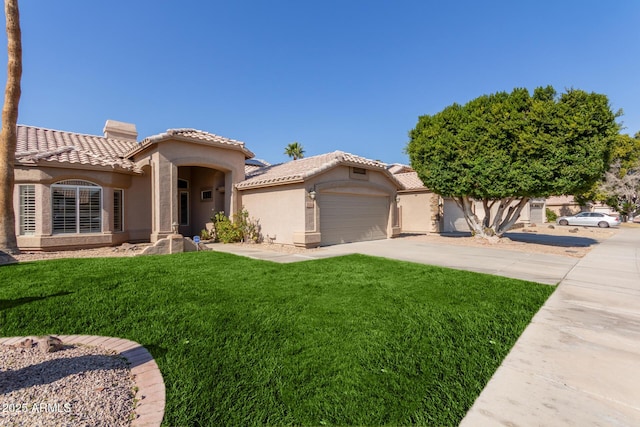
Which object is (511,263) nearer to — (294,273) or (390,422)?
(294,273)

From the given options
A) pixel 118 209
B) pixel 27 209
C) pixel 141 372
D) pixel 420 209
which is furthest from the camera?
pixel 420 209

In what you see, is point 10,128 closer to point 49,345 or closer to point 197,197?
point 197,197

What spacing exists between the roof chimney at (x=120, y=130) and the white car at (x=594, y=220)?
40639 millimetres

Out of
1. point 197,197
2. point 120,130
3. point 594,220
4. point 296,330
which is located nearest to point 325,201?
point 197,197

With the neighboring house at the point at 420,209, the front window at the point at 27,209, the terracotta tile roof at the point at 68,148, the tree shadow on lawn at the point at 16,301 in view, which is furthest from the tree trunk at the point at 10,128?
the neighboring house at the point at 420,209

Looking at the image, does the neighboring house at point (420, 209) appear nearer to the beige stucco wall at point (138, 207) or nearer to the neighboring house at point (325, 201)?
the neighboring house at point (325, 201)

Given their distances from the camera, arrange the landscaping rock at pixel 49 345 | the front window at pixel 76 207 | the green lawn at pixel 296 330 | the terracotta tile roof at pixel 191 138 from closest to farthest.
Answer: the green lawn at pixel 296 330
the landscaping rock at pixel 49 345
the front window at pixel 76 207
the terracotta tile roof at pixel 191 138

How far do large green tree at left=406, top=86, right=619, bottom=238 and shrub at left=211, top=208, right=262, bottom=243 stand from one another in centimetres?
920

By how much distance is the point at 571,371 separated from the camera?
3.29m

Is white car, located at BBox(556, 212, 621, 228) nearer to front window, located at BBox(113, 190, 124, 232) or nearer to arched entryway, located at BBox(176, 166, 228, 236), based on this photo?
arched entryway, located at BBox(176, 166, 228, 236)

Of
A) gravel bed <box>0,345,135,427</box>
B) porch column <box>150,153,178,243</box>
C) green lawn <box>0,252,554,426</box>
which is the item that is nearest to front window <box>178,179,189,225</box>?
porch column <box>150,153,178,243</box>

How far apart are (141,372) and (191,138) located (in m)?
12.3

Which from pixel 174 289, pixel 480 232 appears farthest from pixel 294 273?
pixel 480 232

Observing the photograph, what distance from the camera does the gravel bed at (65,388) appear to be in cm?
240
